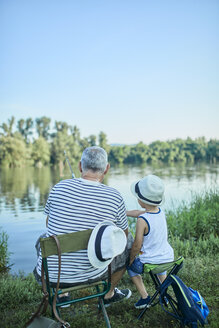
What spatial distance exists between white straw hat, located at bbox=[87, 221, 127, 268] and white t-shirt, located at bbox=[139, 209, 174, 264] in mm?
480

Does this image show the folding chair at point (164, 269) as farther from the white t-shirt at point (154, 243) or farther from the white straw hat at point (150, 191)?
the white straw hat at point (150, 191)

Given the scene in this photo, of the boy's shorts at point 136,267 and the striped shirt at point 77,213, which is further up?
the striped shirt at point 77,213

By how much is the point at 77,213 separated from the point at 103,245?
292 millimetres

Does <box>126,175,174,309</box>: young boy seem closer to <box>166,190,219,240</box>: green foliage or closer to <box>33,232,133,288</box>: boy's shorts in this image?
<box>33,232,133,288</box>: boy's shorts

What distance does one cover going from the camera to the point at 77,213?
7.39 ft

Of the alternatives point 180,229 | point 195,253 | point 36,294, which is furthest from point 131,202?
point 36,294

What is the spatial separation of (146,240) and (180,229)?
388 centimetres

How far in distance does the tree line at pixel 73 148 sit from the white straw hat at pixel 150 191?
164 ft

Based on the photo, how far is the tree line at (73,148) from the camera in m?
51.6

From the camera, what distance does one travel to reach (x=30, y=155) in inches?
2130

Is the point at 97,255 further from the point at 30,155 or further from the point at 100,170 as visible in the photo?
the point at 30,155

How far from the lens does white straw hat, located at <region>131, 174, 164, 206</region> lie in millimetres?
2623

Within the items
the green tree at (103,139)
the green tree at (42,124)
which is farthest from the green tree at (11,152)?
the green tree at (42,124)

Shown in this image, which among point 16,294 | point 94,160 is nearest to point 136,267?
point 94,160
